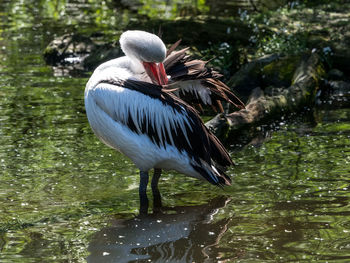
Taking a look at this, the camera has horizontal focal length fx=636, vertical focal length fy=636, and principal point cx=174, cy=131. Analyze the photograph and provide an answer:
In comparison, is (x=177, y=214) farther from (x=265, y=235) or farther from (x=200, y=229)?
(x=265, y=235)

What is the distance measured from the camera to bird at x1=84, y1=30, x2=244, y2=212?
578 centimetres

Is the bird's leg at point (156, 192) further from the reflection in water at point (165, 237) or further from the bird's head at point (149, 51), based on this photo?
the bird's head at point (149, 51)

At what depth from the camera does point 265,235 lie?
5.13 meters

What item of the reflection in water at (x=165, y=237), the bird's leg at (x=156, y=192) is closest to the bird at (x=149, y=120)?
the bird's leg at (x=156, y=192)

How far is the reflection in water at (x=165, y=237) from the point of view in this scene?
4.85 metres

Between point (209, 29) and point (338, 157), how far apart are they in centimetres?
526

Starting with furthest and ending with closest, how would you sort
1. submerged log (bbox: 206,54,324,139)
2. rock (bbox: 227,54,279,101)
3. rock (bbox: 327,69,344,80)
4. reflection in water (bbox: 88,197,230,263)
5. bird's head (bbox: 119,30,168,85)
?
1. rock (bbox: 327,69,344,80)
2. rock (bbox: 227,54,279,101)
3. submerged log (bbox: 206,54,324,139)
4. bird's head (bbox: 119,30,168,85)
5. reflection in water (bbox: 88,197,230,263)

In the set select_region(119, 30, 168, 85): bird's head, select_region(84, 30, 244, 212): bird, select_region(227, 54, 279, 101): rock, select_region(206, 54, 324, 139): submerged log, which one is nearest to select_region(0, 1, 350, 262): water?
select_region(206, 54, 324, 139): submerged log

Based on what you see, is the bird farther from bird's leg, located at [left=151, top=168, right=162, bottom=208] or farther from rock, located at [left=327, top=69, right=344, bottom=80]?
rock, located at [left=327, top=69, right=344, bottom=80]

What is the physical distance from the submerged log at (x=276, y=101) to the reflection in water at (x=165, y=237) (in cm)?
163

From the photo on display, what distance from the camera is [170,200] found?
607cm

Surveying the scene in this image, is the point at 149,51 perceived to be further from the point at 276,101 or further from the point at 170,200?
the point at 276,101

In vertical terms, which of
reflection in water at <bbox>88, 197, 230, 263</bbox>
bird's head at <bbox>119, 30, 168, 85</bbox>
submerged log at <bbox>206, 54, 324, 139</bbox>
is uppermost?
bird's head at <bbox>119, 30, 168, 85</bbox>

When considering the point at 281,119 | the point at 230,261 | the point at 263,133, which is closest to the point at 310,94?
the point at 281,119
